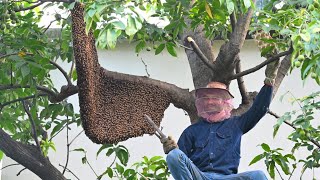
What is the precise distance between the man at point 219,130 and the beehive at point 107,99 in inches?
10.3

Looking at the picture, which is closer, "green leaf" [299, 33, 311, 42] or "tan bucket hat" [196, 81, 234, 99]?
"green leaf" [299, 33, 311, 42]

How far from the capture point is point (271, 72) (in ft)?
9.52

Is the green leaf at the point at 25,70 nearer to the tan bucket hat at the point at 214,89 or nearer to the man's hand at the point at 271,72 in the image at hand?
the tan bucket hat at the point at 214,89

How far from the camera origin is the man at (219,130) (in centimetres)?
283

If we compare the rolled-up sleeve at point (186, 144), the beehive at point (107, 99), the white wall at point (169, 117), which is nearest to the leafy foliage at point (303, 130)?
the rolled-up sleeve at point (186, 144)

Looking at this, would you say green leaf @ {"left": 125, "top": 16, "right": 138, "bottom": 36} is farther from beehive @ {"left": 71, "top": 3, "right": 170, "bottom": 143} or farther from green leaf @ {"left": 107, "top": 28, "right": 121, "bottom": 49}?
beehive @ {"left": 71, "top": 3, "right": 170, "bottom": 143}

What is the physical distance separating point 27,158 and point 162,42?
910 millimetres

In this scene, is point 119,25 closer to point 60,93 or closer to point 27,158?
point 60,93

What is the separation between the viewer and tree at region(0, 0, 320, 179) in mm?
2623

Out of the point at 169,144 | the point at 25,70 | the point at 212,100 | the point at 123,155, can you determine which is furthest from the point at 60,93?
the point at 169,144

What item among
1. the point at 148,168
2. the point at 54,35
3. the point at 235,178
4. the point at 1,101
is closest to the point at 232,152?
the point at 235,178

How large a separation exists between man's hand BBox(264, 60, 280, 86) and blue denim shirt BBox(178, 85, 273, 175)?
0.02 m

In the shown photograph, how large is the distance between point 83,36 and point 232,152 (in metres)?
0.77

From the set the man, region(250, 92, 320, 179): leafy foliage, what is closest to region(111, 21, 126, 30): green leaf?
the man
